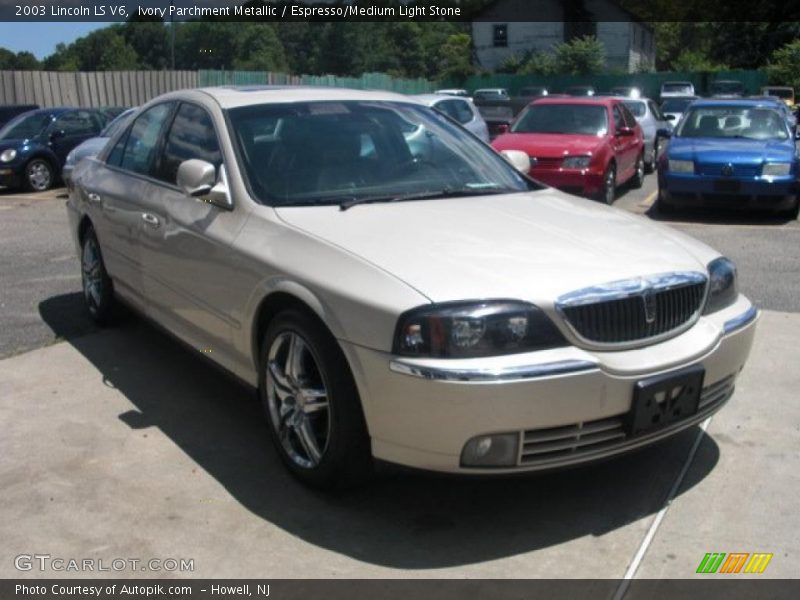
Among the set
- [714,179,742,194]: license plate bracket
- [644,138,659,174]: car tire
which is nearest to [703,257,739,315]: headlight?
[714,179,742,194]: license plate bracket

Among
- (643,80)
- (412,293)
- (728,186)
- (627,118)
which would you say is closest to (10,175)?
(627,118)

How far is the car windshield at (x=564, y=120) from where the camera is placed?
12914 mm

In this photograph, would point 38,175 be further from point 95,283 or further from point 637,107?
point 637,107

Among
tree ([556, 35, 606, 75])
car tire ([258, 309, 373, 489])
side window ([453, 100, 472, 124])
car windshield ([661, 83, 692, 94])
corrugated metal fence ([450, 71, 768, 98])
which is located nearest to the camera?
car tire ([258, 309, 373, 489])

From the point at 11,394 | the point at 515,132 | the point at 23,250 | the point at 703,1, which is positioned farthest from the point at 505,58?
the point at 11,394

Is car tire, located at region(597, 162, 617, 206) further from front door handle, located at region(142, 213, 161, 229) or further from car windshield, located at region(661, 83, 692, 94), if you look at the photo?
car windshield, located at region(661, 83, 692, 94)

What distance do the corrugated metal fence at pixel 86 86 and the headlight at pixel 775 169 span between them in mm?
20980

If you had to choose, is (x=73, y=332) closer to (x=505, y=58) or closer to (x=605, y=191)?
(x=605, y=191)

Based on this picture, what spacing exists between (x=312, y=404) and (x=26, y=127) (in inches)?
578

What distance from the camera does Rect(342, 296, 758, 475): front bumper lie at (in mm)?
3186

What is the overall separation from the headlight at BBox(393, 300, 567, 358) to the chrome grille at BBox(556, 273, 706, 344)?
0.17m
